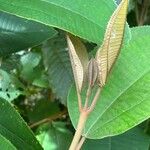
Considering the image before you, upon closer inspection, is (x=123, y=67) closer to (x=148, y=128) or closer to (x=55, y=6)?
(x=55, y=6)

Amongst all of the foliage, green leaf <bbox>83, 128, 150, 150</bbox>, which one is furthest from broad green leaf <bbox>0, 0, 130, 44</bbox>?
green leaf <bbox>83, 128, 150, 150</bbox>

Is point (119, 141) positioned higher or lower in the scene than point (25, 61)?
lower

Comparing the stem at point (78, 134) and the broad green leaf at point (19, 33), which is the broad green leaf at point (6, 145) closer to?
the stem at point (78, 134)

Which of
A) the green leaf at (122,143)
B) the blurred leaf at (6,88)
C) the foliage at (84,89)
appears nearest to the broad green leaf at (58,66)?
the foliage at (84,89)

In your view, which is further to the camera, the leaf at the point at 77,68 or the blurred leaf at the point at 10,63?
the blurred leaf at the point at 10,63

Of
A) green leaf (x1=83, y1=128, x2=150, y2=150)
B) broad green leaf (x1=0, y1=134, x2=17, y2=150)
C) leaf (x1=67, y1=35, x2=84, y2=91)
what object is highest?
leaf (x1=67, y1=35, x2=84, y2=91)

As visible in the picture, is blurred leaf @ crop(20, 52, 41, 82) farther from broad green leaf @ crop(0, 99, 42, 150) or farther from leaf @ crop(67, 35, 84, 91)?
leaf @ crop(67, 35, 84, 91)

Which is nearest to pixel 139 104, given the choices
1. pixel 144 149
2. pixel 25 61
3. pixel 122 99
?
pixel 122 99
